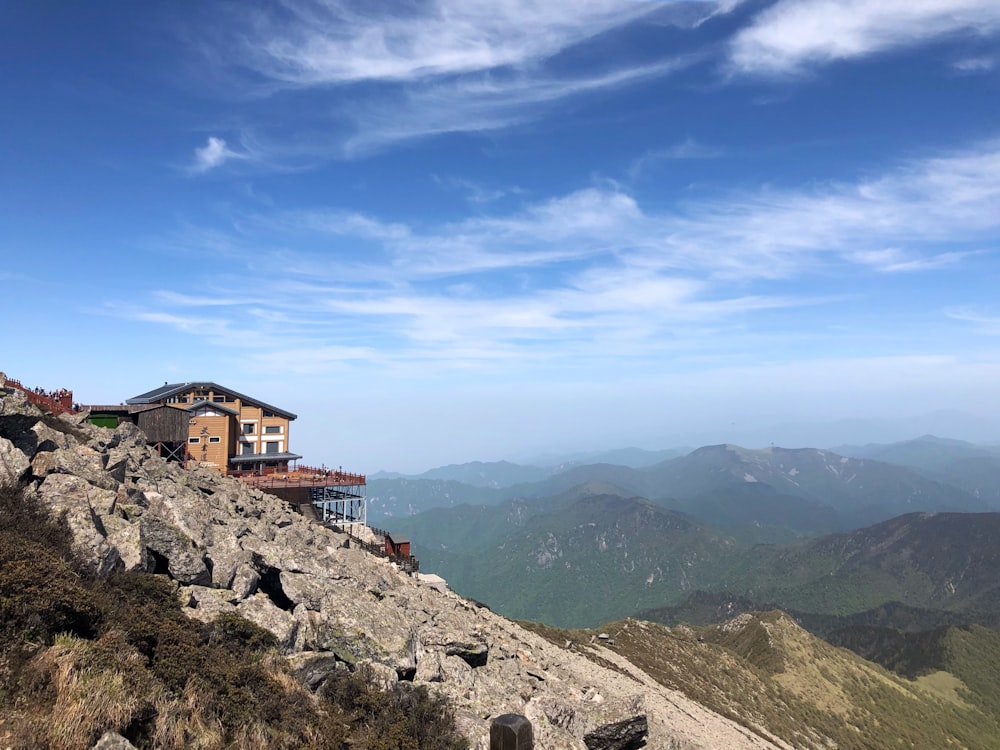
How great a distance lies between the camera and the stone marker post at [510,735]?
7043 mm

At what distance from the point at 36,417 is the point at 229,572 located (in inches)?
384

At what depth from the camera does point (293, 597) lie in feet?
63.6

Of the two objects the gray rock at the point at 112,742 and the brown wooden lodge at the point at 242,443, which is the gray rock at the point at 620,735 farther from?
the brown wooden lodge at the point at 242,443

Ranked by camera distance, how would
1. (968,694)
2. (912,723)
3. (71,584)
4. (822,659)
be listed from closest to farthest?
(71,584) < (912,723) < (822,659) < (968,694)

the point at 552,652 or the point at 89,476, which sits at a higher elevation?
the point at 89,476

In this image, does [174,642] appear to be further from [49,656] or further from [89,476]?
[89,476]

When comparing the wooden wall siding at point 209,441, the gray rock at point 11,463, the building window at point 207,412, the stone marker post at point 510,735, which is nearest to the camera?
the stone marker post at point 510,735

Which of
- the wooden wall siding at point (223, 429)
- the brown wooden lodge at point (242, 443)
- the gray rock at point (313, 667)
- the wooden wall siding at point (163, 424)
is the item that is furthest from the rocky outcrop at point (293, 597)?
the wooden wall siding at point (223, 429)

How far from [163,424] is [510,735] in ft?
184

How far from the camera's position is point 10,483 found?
54.4ft

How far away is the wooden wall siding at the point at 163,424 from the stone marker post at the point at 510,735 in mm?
55487

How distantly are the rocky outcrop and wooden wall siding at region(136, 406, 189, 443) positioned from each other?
80.6 feet

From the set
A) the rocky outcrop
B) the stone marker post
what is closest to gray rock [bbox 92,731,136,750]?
the rocky outcrop

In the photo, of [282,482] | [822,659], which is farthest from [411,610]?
[822,659]
